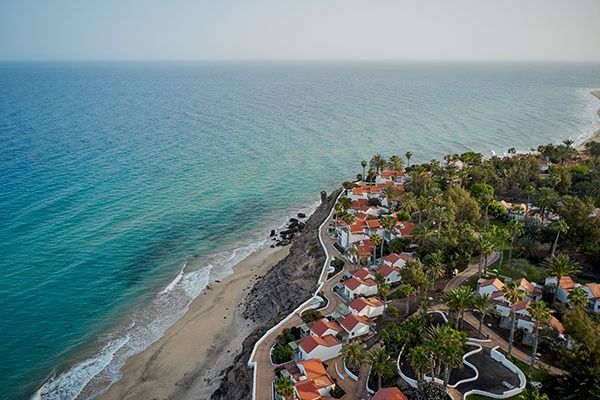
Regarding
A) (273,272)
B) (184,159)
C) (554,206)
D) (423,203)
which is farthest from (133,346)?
(184,159)

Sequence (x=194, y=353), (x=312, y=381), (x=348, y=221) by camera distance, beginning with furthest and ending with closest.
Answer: (x=348, y=221) → (x=194, y=353) → (x=312, y=381)

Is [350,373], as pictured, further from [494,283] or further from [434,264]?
[494,283]

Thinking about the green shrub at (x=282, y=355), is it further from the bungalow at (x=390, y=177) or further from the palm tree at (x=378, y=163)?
the palm tree at (x=378, y=163)

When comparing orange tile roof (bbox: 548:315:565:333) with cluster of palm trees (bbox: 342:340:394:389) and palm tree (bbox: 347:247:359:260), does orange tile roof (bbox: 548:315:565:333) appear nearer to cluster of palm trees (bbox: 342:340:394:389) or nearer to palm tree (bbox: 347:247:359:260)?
cluster of palm trees (bbox: 342:340:394:389)

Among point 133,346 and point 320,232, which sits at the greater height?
point 320,232

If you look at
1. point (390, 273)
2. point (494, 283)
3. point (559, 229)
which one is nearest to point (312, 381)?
point (390, 273)

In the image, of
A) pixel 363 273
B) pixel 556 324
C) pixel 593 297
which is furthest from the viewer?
pixel 363 273

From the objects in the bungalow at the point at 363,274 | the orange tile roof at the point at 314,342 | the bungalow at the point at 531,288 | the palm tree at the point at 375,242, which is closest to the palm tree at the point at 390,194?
the palm tree at the point at 375,242

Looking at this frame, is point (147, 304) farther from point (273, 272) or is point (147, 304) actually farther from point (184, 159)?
point (184, 159)
